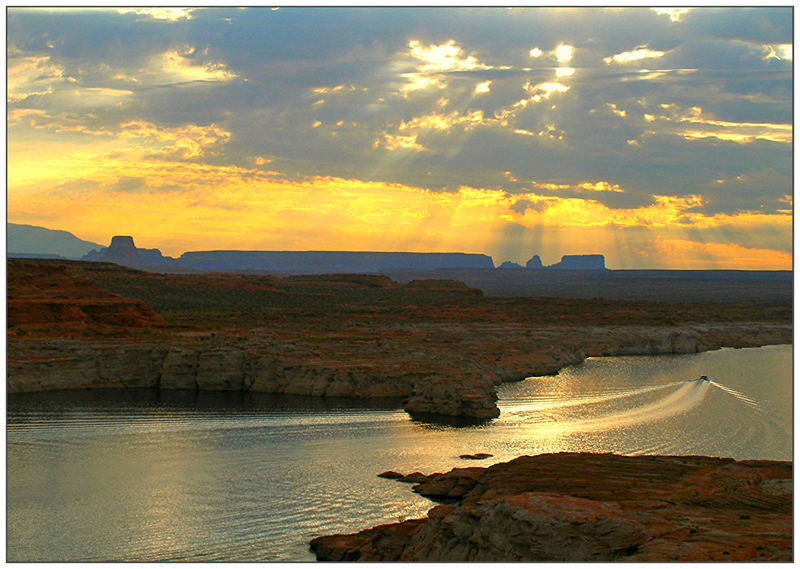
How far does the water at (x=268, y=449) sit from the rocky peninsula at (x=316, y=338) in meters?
2.76

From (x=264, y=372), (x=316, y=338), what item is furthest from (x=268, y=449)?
(x=316, y=338)

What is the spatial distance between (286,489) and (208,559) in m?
8.15

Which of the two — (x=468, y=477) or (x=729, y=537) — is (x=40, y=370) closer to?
(x=468, y=477)

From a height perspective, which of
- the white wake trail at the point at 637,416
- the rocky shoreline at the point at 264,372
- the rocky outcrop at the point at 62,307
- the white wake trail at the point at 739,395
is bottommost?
the white wake trail at the point at 637,416

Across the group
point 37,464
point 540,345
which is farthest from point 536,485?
point 540,345

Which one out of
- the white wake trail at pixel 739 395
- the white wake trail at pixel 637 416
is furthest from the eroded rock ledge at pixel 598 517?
the white wake trail at pixel 739 395

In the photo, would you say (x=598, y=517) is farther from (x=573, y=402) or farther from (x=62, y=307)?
(x=62, y=307)

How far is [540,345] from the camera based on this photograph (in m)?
84.9

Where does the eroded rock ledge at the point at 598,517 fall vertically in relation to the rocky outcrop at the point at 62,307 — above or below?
below

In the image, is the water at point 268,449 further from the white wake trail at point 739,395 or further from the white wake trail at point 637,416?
the white wake trail at point 739,395

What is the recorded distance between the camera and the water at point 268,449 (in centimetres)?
3077

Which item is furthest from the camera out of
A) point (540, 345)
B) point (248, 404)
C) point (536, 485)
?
point (540, 345)

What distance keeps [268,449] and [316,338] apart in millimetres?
36919

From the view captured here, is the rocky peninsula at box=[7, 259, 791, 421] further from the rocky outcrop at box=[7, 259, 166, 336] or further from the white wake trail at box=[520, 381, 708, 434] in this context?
the white wake trail at box=[520, 381, 708, 434]
